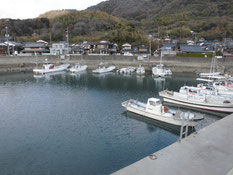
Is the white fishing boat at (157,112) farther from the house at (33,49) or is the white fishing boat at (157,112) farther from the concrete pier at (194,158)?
the house at (33,49)

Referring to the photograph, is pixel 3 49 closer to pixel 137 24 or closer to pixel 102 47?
pixel 102 47

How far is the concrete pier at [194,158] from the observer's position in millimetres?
7887

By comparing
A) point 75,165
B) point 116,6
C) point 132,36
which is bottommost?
point 75,165

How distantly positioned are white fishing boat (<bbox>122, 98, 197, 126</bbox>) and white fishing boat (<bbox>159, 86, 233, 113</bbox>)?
534 cm

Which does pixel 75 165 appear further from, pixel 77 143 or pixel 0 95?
pixel 0 95

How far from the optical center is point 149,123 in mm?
18047

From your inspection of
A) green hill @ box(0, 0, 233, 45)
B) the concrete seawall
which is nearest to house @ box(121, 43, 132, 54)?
green hill @ box(0, 0, 233, 45)

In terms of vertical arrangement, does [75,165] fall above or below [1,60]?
below

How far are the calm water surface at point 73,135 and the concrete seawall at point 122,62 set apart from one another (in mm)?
26000

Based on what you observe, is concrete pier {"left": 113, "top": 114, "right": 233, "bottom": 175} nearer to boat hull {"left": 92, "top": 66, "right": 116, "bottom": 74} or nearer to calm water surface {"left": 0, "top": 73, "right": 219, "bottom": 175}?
calm water surface {"left": 0, "top": 73, "right": 219, "bottom": 175}

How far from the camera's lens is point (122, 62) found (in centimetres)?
5644

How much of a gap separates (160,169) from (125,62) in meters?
49.5

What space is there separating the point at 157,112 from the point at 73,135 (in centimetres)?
805

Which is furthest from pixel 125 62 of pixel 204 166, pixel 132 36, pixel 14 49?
pixel 204 166
